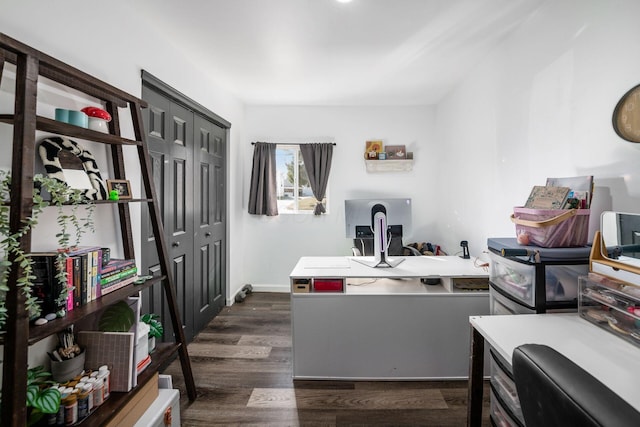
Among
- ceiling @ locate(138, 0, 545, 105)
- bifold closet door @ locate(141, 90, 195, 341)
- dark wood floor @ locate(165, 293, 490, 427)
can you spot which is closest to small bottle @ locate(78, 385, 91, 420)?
dark wood floor @ locate(165, 293, 490, 427)

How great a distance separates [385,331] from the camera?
1.98m

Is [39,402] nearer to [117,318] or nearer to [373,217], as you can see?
[117,318]

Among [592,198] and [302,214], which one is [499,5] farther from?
[302,214]

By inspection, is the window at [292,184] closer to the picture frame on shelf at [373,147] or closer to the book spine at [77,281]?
the picture frame on shelf at [373,147]

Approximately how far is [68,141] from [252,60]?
1.66 meters

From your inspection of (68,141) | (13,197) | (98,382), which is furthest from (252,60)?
(98,382)

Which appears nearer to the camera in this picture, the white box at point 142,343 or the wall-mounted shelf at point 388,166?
the white box at point 142,343

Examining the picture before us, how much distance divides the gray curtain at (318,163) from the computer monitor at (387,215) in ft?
4.56

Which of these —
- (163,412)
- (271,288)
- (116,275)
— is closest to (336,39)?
(116,275)

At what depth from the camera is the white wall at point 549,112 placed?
1.31m

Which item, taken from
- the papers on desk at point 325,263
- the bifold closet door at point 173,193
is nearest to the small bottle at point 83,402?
the bifold closet door at point 173,193

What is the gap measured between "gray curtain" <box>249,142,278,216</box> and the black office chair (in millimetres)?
3323

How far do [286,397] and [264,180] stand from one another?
2.55 meters

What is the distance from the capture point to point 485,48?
232cm
